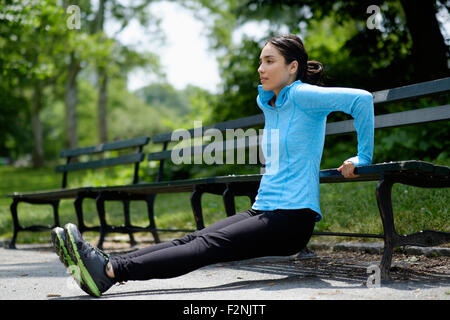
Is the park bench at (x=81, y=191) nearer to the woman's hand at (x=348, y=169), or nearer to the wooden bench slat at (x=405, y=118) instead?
the wooden bench slat at (x=405, y=118)

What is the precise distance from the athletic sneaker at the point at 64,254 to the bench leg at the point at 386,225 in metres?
1.64

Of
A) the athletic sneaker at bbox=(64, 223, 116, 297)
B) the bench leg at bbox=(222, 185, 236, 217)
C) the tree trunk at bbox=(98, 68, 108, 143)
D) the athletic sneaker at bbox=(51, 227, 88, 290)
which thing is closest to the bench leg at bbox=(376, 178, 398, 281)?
the bench leg at bbox=(222, 185, 236, 217)

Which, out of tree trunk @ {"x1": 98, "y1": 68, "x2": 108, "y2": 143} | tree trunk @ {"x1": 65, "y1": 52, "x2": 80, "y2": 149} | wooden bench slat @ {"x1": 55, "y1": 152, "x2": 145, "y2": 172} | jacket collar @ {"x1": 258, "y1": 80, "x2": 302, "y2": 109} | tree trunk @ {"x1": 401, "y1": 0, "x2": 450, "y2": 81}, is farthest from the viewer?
tree trunk @ {"x1": 65, "y1": 52, "x2": 80, "y2": 149}

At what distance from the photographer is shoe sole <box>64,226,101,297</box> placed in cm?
287

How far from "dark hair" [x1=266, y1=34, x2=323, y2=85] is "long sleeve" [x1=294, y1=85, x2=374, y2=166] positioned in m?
0.25

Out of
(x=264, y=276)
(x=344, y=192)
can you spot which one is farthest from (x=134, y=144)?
(x=264, y=276)

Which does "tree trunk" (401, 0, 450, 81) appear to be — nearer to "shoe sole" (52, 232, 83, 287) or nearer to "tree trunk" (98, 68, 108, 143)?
"shoe sole" (52, 232, 83, 287)

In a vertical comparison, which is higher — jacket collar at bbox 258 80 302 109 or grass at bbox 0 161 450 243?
jacket collar at bbox 258 80 302 109

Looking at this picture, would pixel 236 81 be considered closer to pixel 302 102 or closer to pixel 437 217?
pixel 437 217

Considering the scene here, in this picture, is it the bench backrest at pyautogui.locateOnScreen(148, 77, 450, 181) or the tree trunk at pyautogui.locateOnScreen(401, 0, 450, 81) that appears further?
the tree trunk at pyautogui.locateOnScreen(401, 0, 450, 81)

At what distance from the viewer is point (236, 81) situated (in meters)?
12.0

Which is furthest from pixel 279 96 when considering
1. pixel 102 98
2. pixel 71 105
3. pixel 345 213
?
pixel 71 105

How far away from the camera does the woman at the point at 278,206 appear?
288cm
